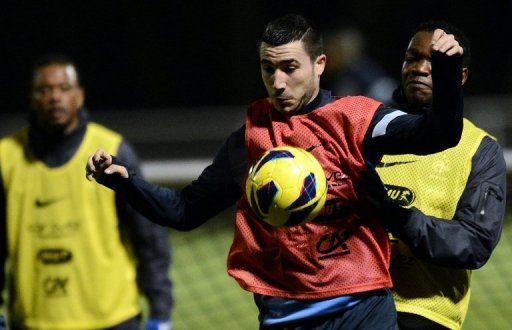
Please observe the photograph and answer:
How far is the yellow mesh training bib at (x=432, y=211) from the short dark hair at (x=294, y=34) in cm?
68

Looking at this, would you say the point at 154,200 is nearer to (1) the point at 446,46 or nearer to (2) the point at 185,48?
(1) the point at 446,46

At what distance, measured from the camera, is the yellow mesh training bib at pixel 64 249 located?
5789 millimetres

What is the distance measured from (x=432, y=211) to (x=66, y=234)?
6.00 feet

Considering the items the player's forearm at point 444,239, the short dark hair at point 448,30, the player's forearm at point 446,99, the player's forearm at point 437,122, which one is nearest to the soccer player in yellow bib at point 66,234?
the short dark hair at point 448,30

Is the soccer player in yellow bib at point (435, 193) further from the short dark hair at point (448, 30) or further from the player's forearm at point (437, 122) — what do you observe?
the player's forearm at point (437, 122)

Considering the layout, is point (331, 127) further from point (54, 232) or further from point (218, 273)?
point (218, 273)

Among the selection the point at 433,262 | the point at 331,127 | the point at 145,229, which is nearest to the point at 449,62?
the point at 331,127

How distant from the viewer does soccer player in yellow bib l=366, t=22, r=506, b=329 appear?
15.6ft

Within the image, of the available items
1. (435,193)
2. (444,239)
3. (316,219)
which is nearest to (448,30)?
Result: (435,193)

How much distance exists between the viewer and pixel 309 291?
14.4 feet

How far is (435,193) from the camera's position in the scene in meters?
4.86

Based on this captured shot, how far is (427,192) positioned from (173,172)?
6839mm

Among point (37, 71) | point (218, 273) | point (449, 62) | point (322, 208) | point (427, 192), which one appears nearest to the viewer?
point (449, 62)

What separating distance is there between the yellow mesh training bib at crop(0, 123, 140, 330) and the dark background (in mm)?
11679
